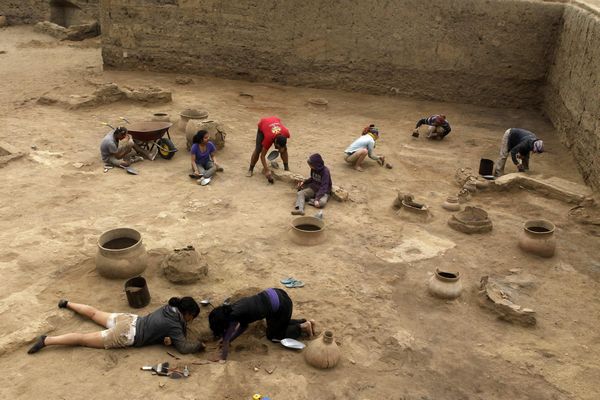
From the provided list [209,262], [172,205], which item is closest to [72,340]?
[209,262]

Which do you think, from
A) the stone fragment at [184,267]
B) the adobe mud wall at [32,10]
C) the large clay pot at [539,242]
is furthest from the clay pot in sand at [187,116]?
the adobe mud wall at [32,10]

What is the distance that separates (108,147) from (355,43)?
6.85 m

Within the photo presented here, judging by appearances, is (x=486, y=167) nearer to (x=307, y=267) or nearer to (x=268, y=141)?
(x=268, y=141)

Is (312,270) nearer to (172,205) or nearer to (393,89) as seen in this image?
(172,205)

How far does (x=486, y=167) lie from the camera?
354 inches

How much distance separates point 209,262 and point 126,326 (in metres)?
1.57

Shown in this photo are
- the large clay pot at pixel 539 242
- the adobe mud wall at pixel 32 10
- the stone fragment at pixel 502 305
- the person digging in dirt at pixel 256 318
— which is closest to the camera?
the person digging in dirt at pixel 256 318

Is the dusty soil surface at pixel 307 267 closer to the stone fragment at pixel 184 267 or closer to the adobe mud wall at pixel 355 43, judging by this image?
the stone fragment at pixel 184 267

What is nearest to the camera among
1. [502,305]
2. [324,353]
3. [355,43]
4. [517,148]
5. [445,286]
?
[324,353]

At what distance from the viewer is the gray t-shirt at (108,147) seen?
839cm

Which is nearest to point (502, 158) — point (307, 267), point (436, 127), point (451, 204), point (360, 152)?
point (436, 127)

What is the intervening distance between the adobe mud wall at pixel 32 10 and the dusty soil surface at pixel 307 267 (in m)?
9.76

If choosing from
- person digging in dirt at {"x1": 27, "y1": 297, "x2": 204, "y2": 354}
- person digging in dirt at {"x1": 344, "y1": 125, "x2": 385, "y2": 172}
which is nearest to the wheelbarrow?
person digging in dirt at {"x1": 344, "y1": 125, "x2": 385, "y2": 172}

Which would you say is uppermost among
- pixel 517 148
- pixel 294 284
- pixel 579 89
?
pixel 579 89
